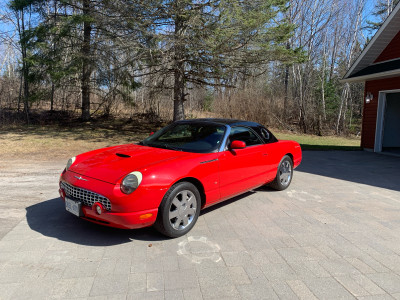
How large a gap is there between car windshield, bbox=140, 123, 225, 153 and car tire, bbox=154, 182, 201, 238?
673mm

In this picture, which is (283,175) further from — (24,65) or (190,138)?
(24,65)

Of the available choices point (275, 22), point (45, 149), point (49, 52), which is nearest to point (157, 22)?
point (275, 22)

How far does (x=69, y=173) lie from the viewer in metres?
3.61

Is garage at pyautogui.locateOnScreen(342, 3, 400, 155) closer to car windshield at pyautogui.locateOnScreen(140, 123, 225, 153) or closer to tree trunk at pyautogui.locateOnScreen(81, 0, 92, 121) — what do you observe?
car windshield at pyautogui.locateOnScreen(140, 123, 225, 153)

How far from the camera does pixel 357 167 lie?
8.26m

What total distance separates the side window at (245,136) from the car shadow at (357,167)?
128 inches

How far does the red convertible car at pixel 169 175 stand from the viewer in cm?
310

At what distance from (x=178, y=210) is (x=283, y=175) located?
290 cm

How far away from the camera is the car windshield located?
4.05 metres

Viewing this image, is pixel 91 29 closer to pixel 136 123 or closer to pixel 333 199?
pixel 136 123

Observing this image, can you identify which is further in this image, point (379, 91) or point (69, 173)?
point (379, 91)

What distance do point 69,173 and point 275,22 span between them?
35.5 ft

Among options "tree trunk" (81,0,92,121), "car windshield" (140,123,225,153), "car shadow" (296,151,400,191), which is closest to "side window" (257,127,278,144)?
"car windshield" (140,123,225,153)

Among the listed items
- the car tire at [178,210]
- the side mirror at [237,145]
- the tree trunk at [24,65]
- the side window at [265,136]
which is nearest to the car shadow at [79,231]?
the car tire at [178,210]
